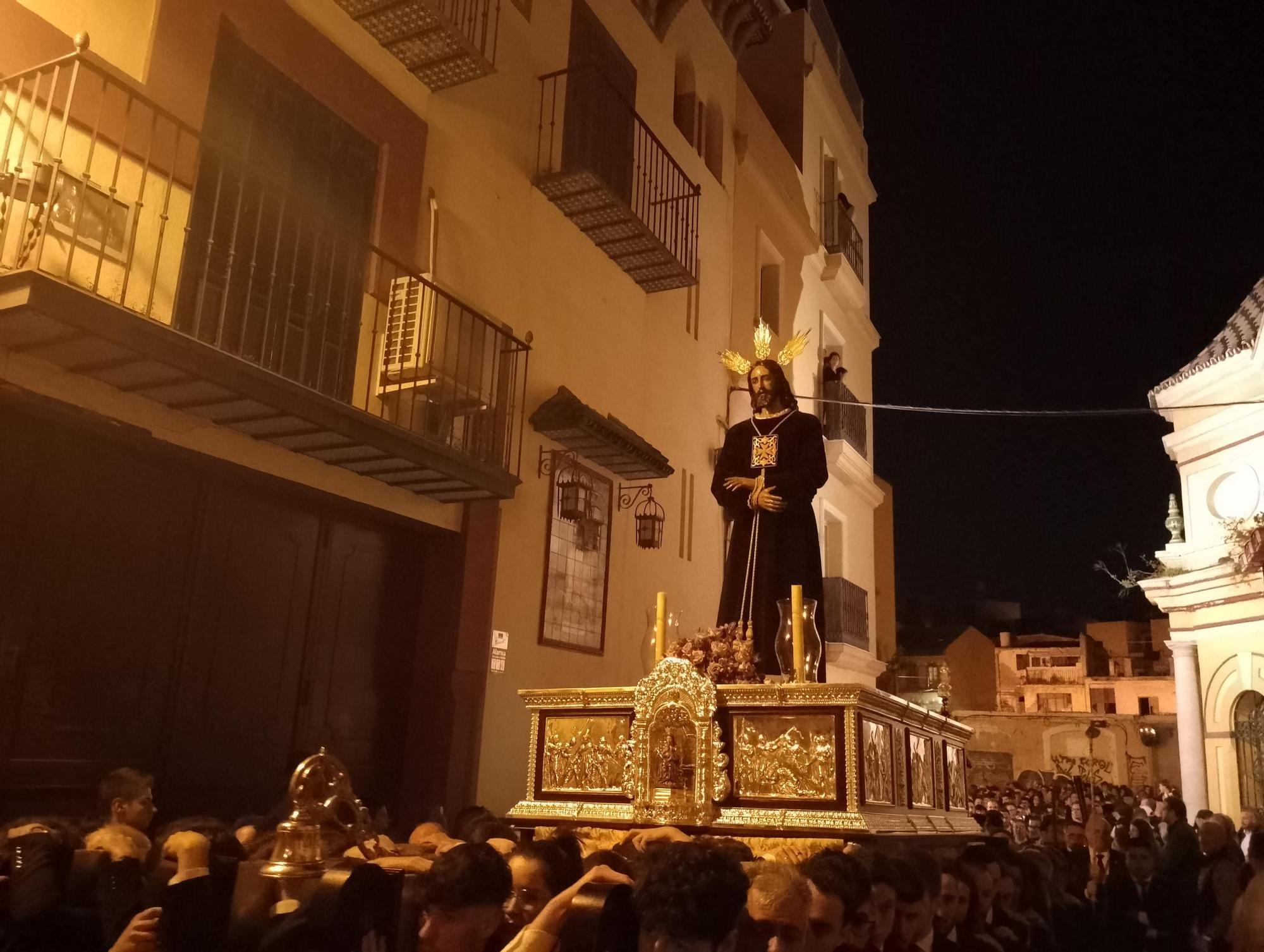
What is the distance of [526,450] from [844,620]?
27.5 ft

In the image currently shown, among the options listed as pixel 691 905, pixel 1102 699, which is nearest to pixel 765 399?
pixel 691 905

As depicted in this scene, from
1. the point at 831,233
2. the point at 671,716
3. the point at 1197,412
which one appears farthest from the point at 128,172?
the point at 1197,412

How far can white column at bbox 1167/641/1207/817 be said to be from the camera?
625 inches

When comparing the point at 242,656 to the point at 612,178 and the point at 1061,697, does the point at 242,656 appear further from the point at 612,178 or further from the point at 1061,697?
the point at 1061,697

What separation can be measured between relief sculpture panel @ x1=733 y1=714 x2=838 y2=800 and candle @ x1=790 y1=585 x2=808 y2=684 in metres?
0.38

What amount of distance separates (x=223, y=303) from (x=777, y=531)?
3946mm

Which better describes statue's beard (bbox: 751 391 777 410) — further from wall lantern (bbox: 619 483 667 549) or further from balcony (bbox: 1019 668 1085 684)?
balcony (bbox: 1019 668 1085 684)

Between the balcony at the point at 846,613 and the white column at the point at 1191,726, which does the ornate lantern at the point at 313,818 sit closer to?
the balcony at the point at 846,613

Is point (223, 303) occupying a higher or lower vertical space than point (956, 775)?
higher

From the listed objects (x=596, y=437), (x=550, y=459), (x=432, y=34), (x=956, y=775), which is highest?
(x=432, y=34)

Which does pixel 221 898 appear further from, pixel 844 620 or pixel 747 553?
Result: pixel 844 620

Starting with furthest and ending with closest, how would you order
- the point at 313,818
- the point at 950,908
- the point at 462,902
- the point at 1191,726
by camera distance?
the point at 1191,726 < the point at 950,908 < the point at 313,818 < the point at 462,902

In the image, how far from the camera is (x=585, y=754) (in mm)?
6645

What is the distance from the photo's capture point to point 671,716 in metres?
6.24
